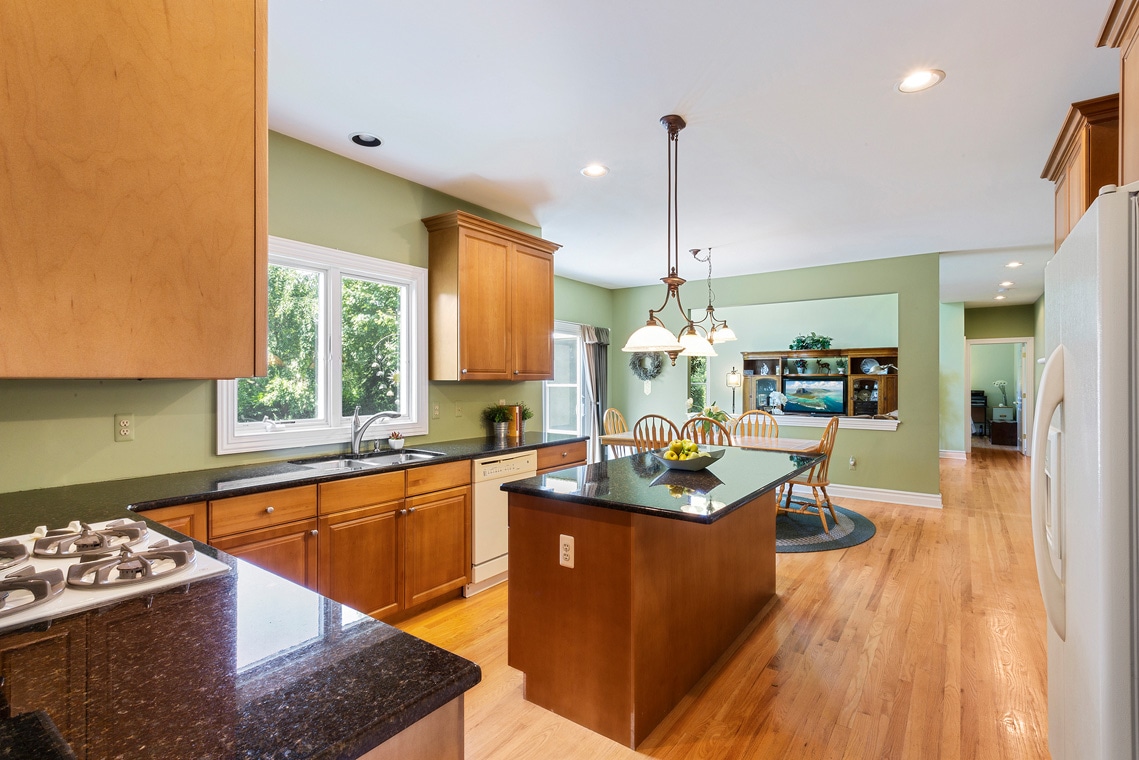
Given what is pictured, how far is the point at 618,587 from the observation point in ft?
6.60

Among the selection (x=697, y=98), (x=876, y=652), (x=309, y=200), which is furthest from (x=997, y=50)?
(x=309, y=200)

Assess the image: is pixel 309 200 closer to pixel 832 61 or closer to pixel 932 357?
pixel 832 61

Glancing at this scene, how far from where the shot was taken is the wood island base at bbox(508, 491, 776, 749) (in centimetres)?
201

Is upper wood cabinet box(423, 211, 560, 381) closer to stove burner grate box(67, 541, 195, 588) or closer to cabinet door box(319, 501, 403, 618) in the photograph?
cabinet door box(319, 501, 403, 618)

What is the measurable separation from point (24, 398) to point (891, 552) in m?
5.11

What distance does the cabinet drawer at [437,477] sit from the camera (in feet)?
9.64

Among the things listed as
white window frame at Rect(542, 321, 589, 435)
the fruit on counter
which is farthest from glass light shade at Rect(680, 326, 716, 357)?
white window frame at Rect(542, 321, 589, 435)

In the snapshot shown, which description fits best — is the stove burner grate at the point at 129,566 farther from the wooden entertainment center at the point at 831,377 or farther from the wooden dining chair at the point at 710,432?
the wooden entertainment center at the point at 831,377

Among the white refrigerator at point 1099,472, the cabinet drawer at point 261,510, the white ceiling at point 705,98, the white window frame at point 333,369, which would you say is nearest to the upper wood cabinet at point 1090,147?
the white ceiling at point 705,98

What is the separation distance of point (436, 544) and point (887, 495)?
4834 millimetres

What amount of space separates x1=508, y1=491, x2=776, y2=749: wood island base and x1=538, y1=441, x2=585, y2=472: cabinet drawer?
1451 mm

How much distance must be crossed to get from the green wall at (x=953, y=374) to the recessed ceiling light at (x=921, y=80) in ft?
25.8

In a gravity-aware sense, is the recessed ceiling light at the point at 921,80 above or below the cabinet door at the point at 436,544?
above

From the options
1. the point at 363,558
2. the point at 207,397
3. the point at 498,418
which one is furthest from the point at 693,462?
the point at 207,397
